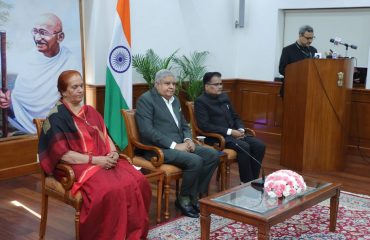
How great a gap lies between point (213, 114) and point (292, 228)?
4.41ft

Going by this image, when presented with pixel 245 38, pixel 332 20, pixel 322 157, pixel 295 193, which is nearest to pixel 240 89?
pixel 245 38

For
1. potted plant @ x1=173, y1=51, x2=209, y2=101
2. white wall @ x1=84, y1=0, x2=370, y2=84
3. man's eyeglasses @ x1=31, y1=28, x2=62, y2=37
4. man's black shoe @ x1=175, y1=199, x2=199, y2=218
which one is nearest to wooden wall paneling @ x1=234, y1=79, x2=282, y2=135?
white wall @ x1=84, y1=0, x2=370, y2=84

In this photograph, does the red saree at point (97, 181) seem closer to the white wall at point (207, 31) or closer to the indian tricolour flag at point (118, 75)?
the indian tricolour flag at point (118, 75)

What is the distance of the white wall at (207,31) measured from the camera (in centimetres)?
534

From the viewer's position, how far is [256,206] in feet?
9.46

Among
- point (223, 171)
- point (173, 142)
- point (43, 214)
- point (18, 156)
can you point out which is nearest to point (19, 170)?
point (18, 156)

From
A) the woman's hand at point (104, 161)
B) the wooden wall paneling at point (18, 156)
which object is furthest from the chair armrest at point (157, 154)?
the wooden wall paneling at point (18, 156)

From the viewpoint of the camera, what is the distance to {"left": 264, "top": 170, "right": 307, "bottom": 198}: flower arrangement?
3.03 meters

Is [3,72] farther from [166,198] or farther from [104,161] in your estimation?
[166,198]

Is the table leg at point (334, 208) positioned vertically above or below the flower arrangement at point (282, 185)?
below

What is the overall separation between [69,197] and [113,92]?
2.24 metres

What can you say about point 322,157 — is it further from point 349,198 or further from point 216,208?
point 216,208

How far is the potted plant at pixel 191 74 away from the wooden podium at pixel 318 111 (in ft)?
3.95

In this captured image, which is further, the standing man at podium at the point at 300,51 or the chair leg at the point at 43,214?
the standing man at podium at the point at 300,51
